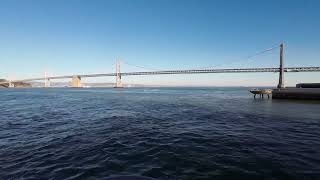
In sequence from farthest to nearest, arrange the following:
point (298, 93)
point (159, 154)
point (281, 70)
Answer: point (281, 70) → point (298, 93) → point (159, 154)

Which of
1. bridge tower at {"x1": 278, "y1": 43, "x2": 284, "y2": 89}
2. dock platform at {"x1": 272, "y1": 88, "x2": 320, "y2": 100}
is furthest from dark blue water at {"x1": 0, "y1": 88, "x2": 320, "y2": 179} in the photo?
bridge tower at {"x1": 278, "y1": 43, "x2": 284, "y2": 89}

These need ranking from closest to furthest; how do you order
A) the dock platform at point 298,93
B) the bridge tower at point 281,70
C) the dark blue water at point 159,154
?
the dark blue water at point 159,154, the dock platform at point 298,93, the bridge tower at point 281,70

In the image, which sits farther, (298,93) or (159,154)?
(298,93)

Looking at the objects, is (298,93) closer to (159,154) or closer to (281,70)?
(281,70)

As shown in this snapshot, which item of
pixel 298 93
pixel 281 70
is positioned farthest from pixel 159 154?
pixel 281 70

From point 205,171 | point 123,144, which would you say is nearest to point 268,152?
point 205,171

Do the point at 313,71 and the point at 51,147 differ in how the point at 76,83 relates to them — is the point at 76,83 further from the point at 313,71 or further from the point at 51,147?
the point at 51,147

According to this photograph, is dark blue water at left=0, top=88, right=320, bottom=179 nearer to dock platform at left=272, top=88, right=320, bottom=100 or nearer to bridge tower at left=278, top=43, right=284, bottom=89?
dock platform at left=272, top=88, right=320, bottom=100

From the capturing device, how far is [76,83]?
17175 centimetres

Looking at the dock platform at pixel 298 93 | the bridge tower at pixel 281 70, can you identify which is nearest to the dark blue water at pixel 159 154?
the dock platform at pixel 298 93

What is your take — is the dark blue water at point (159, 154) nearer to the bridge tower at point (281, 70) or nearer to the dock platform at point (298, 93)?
the dock platform at point (298, 93)

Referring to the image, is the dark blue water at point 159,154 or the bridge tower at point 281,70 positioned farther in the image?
the bridge tower at point 281,70

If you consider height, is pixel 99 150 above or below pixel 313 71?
below

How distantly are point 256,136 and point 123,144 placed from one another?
23.6ft
